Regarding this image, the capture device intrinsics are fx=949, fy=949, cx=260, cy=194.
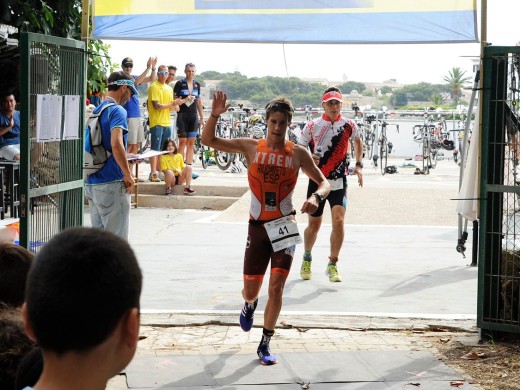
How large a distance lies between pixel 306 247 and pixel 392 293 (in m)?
1.14

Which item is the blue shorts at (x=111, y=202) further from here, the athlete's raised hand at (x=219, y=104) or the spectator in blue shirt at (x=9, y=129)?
the spectator in blue shirt at (x=9, y=129)

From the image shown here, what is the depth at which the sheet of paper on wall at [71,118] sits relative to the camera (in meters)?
7.31

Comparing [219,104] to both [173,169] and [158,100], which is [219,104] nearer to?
[173,169]

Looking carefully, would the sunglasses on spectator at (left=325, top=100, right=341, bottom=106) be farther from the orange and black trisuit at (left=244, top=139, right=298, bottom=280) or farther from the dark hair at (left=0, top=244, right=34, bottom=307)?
the dark hair at (left=0, top=244, right=34, bottom=307)

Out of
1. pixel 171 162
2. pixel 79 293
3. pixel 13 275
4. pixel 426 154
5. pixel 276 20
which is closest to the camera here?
pixel 79 293

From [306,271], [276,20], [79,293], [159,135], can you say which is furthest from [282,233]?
[159,135]

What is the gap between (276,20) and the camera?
8055 millimetres

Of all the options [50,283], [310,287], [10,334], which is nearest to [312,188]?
[310,287]

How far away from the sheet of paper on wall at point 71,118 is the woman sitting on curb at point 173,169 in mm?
9824

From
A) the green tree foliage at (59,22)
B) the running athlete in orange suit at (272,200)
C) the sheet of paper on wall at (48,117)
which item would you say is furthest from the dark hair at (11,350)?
the green tree foliage at (59,22)

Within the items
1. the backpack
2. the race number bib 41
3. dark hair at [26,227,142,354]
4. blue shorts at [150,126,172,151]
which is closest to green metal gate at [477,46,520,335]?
the race number bib 41

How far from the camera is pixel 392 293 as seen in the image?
9609mm

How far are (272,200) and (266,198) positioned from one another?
5 cm

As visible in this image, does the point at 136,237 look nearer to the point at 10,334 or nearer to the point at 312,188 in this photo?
the point at 312,188
